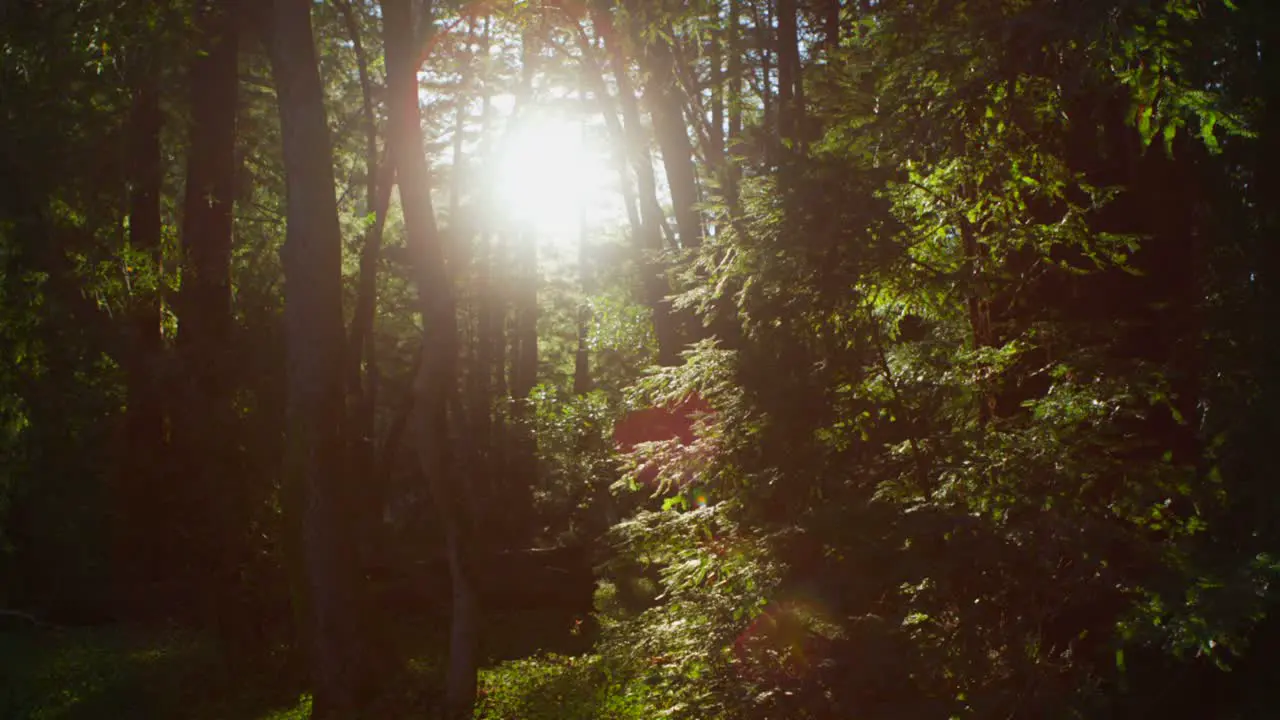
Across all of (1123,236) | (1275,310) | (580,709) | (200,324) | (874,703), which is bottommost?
(580,709)

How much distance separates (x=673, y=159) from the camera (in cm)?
1673

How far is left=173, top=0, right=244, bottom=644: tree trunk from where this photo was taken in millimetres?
14422

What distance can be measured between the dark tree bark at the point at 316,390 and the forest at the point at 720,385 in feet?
0.14

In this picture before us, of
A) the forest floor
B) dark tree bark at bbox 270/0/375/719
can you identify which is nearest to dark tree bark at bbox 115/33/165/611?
the forest floor

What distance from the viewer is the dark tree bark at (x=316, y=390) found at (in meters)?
11.5

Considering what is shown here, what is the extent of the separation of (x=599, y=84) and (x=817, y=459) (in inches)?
515

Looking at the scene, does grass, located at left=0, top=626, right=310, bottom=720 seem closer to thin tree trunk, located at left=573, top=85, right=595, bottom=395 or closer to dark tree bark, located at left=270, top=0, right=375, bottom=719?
dark tree bark, located at left=270, top=0, right=375, bottom=719

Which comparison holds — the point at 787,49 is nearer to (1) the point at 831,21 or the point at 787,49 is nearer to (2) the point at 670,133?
(1) the point at 831,21

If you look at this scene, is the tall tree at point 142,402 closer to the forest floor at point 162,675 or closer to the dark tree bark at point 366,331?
the forest floor at point 162,675

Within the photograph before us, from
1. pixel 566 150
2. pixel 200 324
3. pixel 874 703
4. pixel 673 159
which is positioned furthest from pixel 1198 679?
pixel 566 150

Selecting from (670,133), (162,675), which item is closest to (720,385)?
(670,133)

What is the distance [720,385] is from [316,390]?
5.40 m

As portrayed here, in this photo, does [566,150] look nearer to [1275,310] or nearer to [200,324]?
[200,324]

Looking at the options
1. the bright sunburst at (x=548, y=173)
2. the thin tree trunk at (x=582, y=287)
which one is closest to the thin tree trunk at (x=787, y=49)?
the bright sunburst at (x=548, y=173)
